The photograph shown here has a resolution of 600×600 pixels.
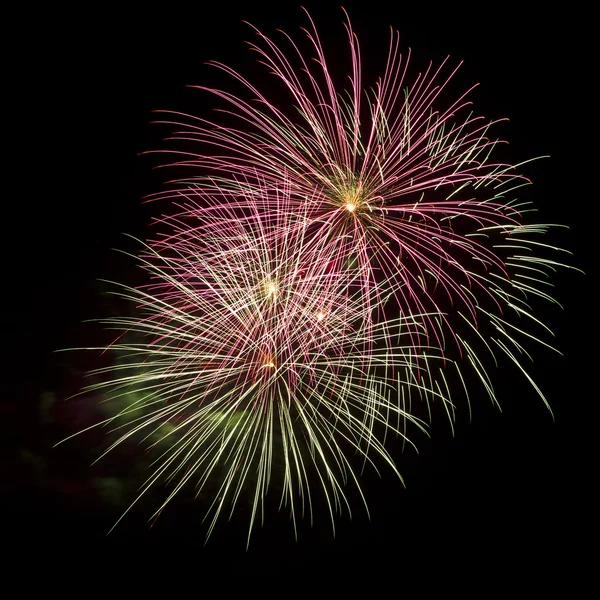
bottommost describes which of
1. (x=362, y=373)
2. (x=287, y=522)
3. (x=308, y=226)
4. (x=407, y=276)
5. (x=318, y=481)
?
(x=287, y=522)

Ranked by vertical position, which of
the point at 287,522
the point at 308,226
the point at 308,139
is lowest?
the point at 287,522

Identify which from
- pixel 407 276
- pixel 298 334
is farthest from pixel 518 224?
pixel 298 334

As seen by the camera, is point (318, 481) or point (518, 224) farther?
point (318, 481)

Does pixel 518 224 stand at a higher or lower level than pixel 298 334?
higher

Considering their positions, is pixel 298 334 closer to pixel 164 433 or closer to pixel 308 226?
pixel 308 226

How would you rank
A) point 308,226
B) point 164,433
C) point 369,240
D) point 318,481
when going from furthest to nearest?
point 318,481, point 164,433, point 308,226, point 369,240

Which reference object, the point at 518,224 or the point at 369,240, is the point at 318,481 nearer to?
the point at 369,240

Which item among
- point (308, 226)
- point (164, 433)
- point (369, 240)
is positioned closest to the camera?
point (369, 240)

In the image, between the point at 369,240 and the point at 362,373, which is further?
the point at 362,373

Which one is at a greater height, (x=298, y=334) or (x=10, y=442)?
(x=10, y=442)

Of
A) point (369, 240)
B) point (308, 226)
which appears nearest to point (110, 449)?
point (308, 226)
